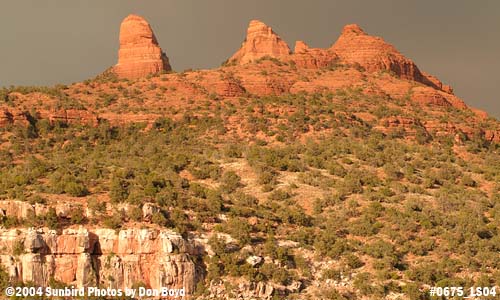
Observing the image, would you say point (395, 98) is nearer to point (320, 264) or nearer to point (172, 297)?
point (320, 264)

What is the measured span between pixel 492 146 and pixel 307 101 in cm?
1842

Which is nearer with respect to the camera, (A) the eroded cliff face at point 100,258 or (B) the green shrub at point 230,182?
(A) the eroded cliff face at point 100,258

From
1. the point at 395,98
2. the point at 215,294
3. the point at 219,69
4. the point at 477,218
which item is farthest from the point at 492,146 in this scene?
the point at 215,294

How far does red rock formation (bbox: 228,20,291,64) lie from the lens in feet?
317

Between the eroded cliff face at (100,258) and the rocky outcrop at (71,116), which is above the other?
the rocky outcrop at (71,116)

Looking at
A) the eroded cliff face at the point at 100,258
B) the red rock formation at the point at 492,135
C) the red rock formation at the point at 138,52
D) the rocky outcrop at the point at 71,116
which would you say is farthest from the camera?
the red rock formation at the point at 138,52

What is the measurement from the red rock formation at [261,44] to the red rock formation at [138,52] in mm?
10105

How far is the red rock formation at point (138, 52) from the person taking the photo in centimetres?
9269

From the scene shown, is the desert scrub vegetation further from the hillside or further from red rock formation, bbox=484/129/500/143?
red rock formation, bbox=484/129/500/143

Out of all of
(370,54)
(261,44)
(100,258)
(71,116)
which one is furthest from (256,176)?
(261,44)

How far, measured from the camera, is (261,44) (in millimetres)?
Result: 97500

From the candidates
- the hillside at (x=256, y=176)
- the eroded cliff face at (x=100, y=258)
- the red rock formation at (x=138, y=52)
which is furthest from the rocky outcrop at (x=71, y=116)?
the eroded cliff face at (x=100, y=258)

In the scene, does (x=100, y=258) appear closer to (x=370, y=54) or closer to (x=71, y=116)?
(x=71, y=116)

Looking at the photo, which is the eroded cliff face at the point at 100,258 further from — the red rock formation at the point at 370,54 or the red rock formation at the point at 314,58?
the red rock formation at the point at 370,54
